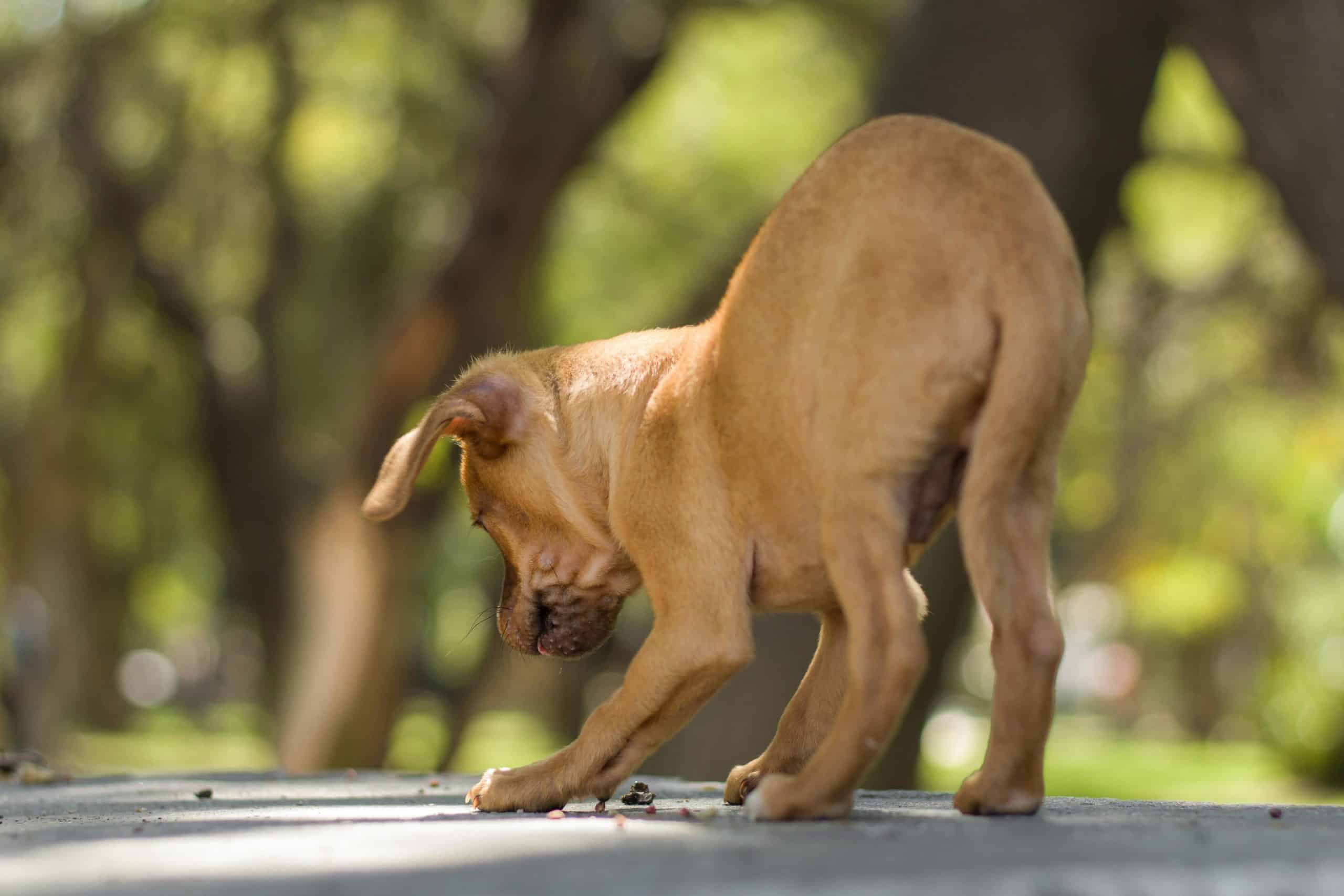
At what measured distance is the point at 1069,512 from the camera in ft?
94.1

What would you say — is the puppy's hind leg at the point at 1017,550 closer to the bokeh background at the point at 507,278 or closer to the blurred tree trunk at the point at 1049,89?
the bokeh background at the point at 507,278

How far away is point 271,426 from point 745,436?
459 inches

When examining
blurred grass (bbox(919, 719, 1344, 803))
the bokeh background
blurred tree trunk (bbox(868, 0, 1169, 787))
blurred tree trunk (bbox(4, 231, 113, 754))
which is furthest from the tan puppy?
blurred tree trunk (bbox(4, 231, 113, 754))

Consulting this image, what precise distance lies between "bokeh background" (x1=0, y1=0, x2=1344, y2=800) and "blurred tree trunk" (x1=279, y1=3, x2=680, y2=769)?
0.04 metres

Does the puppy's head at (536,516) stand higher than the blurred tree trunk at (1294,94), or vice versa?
the blurred tree trunk at (1294,94)

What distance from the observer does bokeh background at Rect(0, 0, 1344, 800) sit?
9.71m

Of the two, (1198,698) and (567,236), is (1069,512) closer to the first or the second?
(567,236)

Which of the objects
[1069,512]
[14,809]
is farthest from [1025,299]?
[1069,512]

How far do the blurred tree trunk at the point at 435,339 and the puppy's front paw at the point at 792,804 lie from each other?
8636 mm

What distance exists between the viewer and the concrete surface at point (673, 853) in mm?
2775

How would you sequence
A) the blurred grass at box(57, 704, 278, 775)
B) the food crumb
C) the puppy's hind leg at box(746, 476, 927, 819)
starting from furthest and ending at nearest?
the blurred grass at box(57, 704, 278, 775)
the food crumb
the puppy's hind leg at box(746, 476, 927, 819)

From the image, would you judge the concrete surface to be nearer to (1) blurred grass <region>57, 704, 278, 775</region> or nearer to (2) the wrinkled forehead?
(2) the wrinkled forehead

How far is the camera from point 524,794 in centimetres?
460

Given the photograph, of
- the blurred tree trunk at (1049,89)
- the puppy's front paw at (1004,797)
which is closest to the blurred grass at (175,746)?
the puppy's front paw at (1004,797)
